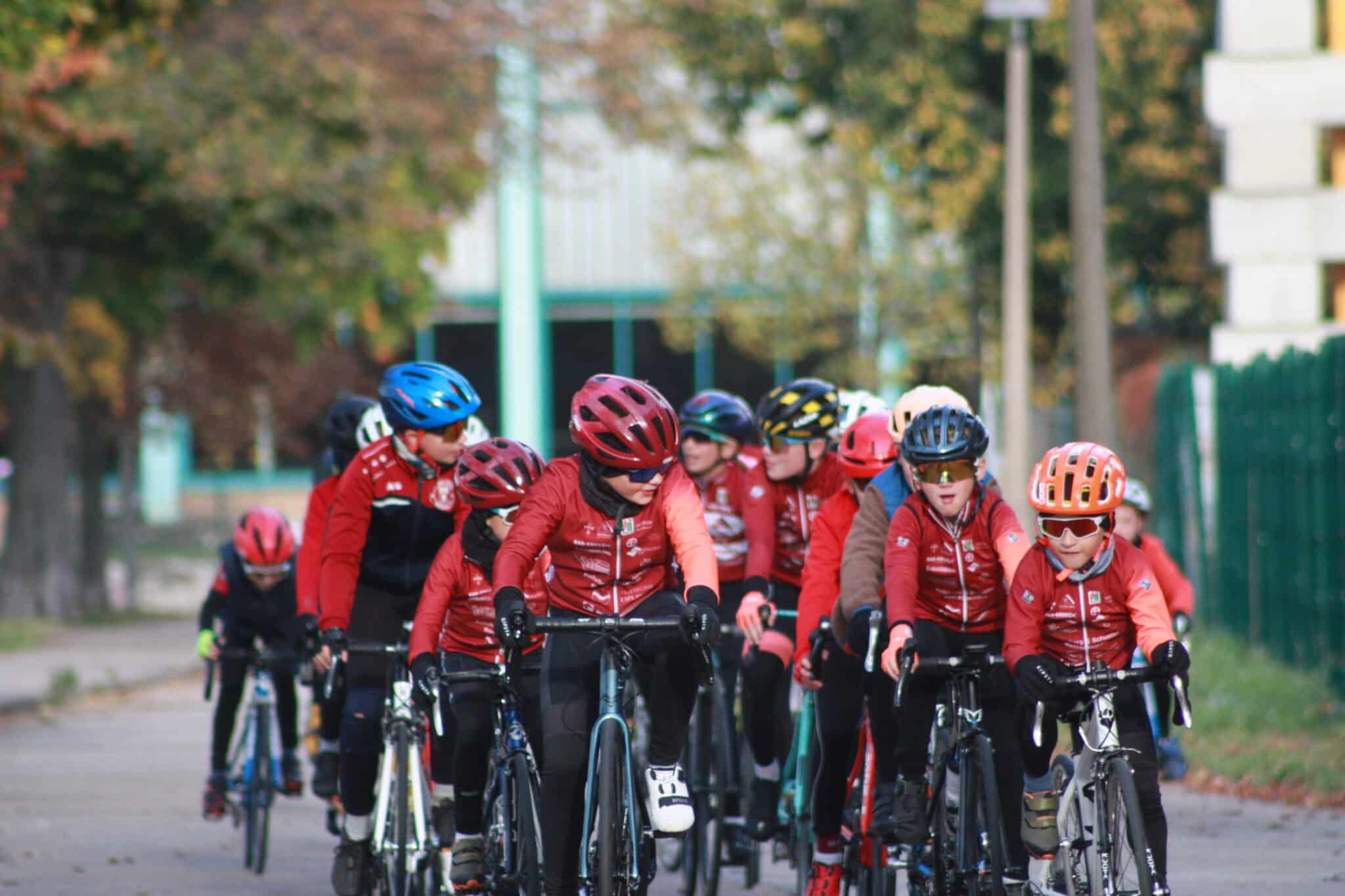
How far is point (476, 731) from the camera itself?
25.1 feet

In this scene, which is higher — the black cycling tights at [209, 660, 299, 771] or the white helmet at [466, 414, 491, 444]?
the white helmet at [466, 414, 491, 444]

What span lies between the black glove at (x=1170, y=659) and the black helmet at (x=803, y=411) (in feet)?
9.16

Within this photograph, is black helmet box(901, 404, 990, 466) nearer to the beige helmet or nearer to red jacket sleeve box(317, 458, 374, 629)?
the beige helmet

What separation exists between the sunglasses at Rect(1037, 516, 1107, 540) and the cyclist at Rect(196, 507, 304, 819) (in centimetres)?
489

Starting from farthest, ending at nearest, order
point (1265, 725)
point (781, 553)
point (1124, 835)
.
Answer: point (1265, 725) → point (781, 553) → point (1124, 835)

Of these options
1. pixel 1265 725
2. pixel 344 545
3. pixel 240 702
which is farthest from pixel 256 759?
pixel 1265 725

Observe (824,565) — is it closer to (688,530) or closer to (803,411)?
(688,530)

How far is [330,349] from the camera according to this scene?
38188 millimetres

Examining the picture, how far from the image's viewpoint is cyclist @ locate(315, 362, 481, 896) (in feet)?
27.0

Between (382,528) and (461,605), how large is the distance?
831mm

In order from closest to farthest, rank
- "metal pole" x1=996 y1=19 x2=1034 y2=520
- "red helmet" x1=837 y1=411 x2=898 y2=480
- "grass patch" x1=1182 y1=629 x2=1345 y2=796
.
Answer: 1. "red helmet" x1=837 y1=411 x2=898 y2=480
2. "grass patch" x1=1182 y1=629 x2=1345 y2=796
3. "metal pole" x1=996 y1=19 x2=1034 y2=520

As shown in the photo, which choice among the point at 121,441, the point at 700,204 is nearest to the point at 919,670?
the point at 121,441

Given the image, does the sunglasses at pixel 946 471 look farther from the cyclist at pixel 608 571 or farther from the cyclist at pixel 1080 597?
the cyclist at pixel 608 571

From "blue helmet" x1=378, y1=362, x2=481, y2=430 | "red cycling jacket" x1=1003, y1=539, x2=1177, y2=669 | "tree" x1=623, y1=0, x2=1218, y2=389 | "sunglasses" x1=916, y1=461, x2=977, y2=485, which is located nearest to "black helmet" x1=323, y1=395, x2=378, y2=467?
"blue helmet" x1=378, y1=362, x2=481, y2=430
